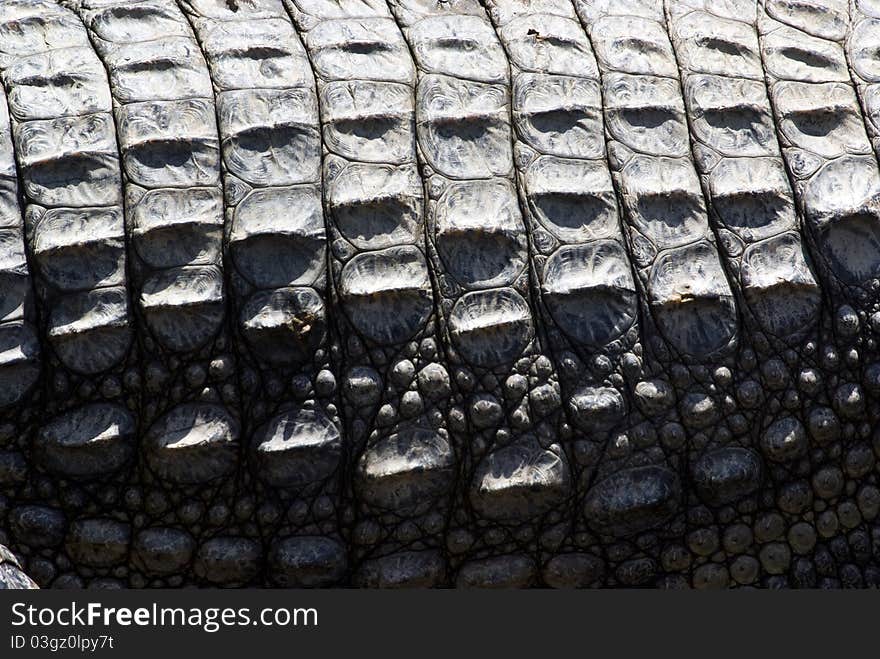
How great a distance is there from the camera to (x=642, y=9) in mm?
3412

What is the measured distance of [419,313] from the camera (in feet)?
9.79

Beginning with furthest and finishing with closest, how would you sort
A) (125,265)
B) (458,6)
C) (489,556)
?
(458,6) < (489,556) < (125,265)

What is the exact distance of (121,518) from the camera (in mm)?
3045

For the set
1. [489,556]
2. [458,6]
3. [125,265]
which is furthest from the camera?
[458,6]

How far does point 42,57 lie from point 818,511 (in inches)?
91.5

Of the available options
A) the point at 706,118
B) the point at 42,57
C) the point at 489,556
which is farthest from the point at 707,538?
the point at 42,57

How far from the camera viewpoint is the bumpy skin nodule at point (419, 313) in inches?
116

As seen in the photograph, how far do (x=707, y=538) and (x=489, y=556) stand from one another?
1.85ft

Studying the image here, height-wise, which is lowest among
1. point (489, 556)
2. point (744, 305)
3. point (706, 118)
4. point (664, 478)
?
point (489, 556)

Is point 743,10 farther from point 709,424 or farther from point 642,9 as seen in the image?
point 709,424

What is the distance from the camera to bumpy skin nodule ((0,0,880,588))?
2949 millimetres

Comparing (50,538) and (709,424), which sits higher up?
(709,424)

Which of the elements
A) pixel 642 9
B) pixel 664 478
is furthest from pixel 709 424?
pixel 642 9

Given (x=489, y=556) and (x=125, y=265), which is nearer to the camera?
(x=125, y=265)
